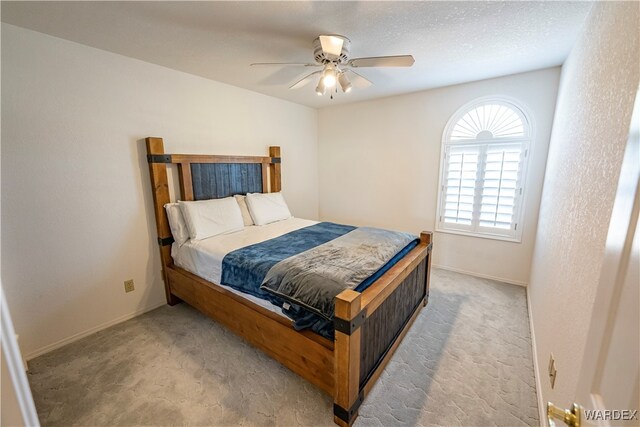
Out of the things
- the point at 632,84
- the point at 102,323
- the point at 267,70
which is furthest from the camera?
the point at 267,70

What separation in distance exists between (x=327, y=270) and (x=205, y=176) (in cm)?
198

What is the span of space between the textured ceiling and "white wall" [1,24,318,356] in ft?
0.74

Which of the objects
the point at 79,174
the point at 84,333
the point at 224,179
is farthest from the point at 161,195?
the point at 84,333

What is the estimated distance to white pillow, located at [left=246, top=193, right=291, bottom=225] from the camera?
10.5ft

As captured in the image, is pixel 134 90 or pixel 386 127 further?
pixel 386 127

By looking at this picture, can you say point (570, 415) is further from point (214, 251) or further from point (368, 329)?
point (214, 251)

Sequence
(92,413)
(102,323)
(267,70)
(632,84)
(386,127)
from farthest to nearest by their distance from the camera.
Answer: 1. (386,127)
2. (267,70)
3. (102,323)
4. (92,413)
5. (632,84)

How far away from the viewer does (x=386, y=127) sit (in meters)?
3.84

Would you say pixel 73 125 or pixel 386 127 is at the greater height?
pixel 386 127

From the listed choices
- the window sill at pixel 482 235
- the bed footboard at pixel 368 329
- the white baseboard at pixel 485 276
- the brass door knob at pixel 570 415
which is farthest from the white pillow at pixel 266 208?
the brass door knob at pixel 570 415

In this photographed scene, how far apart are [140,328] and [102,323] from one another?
13.6 inches

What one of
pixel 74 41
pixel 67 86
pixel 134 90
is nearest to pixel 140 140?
pixel 134 90

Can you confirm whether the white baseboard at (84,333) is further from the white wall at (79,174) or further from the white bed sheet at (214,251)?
the white bed sheet at (214,251)

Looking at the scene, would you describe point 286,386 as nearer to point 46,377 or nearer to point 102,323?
point 46,377
